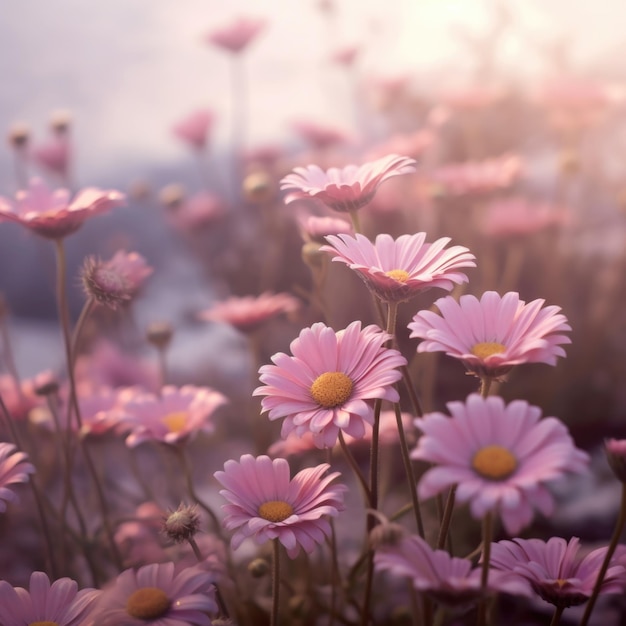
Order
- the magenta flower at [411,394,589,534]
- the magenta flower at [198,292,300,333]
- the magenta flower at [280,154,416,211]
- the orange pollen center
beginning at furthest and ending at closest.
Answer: the magenta flower at [198,292,300,333]
the magenta flower at [280,154,416,211]
the orange pollen center
the magenta flower at [411,394,589,534]

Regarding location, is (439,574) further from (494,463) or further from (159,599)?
(159,599)

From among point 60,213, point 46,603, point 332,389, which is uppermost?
point 60,213

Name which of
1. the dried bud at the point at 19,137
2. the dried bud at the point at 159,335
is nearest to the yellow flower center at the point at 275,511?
the dried bud at the point at 159,335

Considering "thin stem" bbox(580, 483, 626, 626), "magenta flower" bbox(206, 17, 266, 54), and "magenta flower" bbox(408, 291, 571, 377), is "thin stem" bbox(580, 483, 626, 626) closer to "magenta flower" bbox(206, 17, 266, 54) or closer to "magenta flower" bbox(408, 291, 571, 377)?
"magenta flower" bbox(408, 291, 571, 377)

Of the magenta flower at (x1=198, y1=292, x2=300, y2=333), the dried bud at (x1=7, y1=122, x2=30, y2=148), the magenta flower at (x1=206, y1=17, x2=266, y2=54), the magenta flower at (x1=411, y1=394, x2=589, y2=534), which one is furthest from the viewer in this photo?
the magenta flower at (x1=206, y1=17, x2=266, y2=54)

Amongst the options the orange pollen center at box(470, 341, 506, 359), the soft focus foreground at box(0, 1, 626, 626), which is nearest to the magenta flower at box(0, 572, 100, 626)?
the soft focus foreground at box(0, 1, 626, 626)

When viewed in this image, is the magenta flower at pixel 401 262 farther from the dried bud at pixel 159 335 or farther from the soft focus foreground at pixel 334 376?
the dried bud at pixel 159 335

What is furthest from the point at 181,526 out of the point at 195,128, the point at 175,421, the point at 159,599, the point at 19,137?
the point at 195,128
